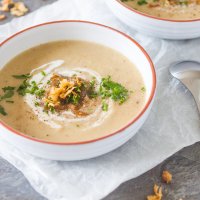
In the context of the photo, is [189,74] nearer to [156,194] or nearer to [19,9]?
[156,194]

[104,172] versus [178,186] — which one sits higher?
[104,172]

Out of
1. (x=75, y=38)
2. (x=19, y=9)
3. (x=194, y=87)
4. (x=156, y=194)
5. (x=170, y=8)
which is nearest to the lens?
(x=156, y=194)

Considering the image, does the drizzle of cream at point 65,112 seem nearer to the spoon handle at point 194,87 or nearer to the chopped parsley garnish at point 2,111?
the chopped parsley garnish at point 2,111

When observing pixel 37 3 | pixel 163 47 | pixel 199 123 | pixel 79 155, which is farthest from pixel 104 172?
pixel 37 3

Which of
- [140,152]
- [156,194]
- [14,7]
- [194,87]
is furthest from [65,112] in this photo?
[14,7]

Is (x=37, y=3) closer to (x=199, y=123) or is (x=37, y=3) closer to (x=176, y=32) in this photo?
(x=176, y=32)

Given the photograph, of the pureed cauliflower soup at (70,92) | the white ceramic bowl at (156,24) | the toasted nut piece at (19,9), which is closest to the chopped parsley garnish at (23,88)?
the pureed cauliflower soup at (70,92)
